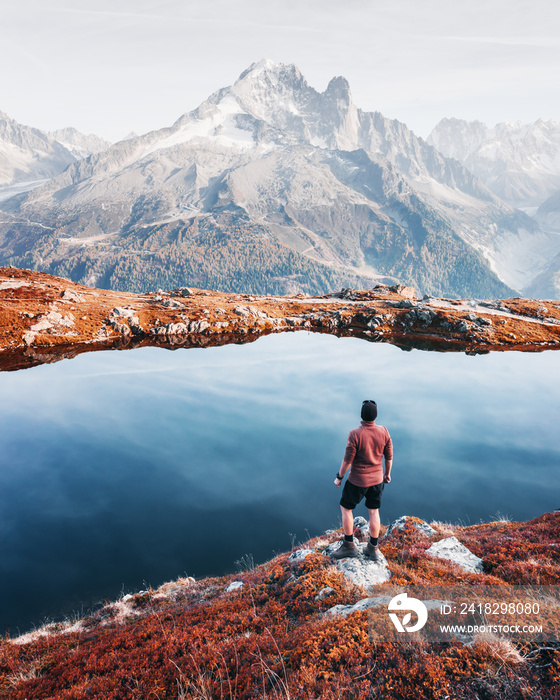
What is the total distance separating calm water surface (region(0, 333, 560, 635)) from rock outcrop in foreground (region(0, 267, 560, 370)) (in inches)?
988

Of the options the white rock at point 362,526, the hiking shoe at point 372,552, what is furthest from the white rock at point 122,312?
the hiking shoe at point 372,552

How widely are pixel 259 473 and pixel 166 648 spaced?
57.0ft

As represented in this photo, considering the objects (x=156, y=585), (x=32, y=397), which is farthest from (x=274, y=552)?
(x=32, y=397)

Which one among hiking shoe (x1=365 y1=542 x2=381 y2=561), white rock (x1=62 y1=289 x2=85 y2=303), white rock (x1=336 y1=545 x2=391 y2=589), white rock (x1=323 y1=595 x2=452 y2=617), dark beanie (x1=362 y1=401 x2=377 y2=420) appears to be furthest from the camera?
white rock (x1=62 y1=289 x2=85 y2=303)

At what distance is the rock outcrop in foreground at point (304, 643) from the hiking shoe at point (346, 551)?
0.30m

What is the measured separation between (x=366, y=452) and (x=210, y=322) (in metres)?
89.6

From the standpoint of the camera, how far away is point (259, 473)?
25328 millimetres

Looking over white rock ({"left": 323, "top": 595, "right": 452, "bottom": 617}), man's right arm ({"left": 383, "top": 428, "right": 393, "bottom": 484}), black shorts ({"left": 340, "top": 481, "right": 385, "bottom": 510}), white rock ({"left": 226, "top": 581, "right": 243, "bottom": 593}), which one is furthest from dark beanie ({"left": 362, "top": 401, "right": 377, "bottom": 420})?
white rock ({"left": 226, "top": 581, "right": 243, "bottom": 593})

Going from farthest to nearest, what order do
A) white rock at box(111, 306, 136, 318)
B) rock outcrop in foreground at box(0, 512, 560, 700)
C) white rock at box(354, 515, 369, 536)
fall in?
white rock at box(111, 306, 136, 318)
white rock at box(354, 515, 369, 536)
rock outcrop in foreground at box(0, 512, 560, 700)

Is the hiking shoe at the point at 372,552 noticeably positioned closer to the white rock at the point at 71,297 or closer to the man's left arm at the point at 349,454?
the man's left arm at the point at 349,454

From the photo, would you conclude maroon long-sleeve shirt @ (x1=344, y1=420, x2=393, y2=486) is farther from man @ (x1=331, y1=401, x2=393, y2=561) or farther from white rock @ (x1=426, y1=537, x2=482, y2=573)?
white rock @ (x1=426, y1=537, x2=482, y2=573)

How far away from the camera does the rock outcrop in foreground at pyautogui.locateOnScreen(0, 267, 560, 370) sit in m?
74.1

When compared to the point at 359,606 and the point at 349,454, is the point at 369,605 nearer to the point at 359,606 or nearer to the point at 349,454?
the point at 359,606

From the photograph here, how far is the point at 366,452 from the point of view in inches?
396
